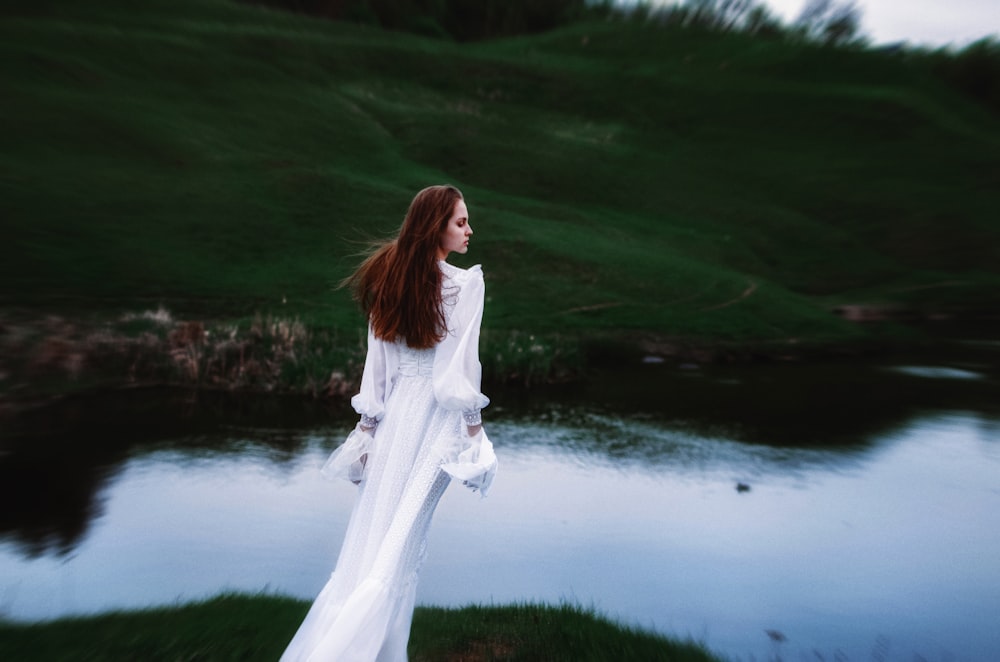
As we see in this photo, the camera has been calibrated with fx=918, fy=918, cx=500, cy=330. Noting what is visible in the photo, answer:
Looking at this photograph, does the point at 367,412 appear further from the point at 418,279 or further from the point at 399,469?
the point at 418,279

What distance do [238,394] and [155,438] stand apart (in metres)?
3.02

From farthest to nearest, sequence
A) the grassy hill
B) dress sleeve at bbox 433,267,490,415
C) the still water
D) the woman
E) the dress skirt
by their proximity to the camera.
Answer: the grassy hill, the still water, dress sleeve at bbox 433,267,490,415, the woman, the dress skirt

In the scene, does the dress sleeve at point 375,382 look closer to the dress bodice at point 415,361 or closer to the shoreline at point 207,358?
the dress bodice at point 415,361

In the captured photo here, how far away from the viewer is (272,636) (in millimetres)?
6355

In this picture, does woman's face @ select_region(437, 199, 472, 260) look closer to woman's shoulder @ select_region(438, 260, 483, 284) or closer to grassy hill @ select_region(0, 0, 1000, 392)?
woman's shoulder @ select_region(438, 260, 483, 284)

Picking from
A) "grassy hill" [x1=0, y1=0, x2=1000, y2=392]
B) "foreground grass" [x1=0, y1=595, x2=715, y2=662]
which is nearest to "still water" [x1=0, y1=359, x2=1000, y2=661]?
"foreground grass" [x1=0, y1=595, x2=715, y2=662]

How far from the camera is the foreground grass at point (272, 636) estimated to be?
5945 mm

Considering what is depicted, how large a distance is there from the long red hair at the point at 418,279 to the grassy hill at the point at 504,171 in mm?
16214

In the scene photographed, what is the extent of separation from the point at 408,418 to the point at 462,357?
0.50 meters

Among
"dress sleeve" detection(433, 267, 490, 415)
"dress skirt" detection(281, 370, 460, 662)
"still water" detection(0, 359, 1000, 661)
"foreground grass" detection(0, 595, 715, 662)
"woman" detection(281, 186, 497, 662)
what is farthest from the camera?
"still water" detection(0, 359, 1000, 661)

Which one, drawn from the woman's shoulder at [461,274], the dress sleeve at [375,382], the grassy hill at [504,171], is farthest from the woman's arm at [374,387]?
the grassy hill at [504,171]

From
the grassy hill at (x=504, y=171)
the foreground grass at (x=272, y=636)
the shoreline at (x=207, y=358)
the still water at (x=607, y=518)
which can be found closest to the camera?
the foreground grass at (x=272, y=636)

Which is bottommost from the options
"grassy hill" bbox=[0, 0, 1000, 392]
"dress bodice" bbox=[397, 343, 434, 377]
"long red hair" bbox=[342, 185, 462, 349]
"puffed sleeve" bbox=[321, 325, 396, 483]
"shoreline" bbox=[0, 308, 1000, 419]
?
→ "shoreline" bbox=[0, 308, 1000, 419]

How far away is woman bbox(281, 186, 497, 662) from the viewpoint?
4.86 m
